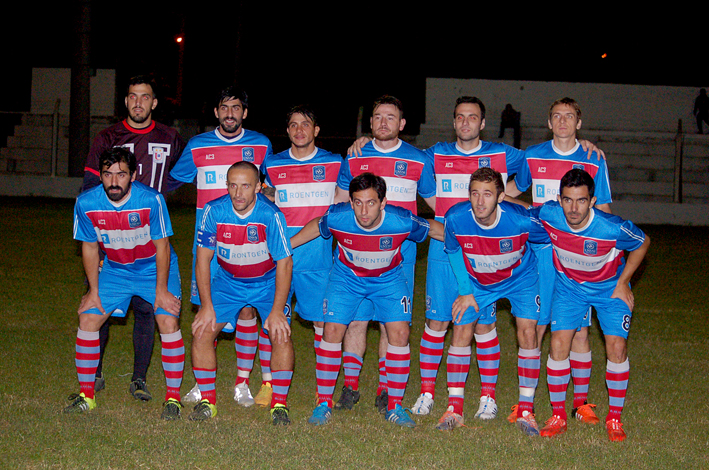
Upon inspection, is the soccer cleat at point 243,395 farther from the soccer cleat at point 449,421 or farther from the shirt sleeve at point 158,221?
the soccer cleat at point 449,421

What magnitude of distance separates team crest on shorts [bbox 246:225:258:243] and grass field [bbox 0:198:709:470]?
115 cm

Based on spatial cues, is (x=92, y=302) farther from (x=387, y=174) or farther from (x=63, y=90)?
(x=63, y=90)

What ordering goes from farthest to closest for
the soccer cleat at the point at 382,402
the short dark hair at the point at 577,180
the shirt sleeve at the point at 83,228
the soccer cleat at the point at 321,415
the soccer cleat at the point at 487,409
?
the soccer cleat at the point at 382,402 < the soccer cleat at the point at 487,409 < the shirt sleeve at the point at 83,228 < the soccer cleat at the point at 321,415 < the short dark hair at the point at 577,180

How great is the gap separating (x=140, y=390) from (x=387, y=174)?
232cm

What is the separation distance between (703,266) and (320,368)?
8.44m

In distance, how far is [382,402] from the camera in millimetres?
4984

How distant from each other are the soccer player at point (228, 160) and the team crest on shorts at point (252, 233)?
2.11 feet

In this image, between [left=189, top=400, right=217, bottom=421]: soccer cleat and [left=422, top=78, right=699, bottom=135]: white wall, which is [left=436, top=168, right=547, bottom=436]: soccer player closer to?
[left=189, top=400, right=217, bottom=421]: soccer cleat

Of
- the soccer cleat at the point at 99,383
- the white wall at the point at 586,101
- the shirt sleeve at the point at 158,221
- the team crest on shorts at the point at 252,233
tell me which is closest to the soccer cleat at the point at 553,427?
the team crest on shorts at the point at 252,233

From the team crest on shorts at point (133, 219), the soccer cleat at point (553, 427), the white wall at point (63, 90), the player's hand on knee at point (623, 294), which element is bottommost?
the soccer cleat at point (553, 427)

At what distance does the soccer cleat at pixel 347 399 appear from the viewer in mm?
4973

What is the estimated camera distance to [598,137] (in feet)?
66.0

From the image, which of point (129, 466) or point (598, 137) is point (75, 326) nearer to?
point (129, 466)

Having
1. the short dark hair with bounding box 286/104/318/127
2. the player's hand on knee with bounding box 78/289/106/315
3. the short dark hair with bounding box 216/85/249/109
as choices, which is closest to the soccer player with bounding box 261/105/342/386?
the short dark hair with bounding box 286/104/318/127
